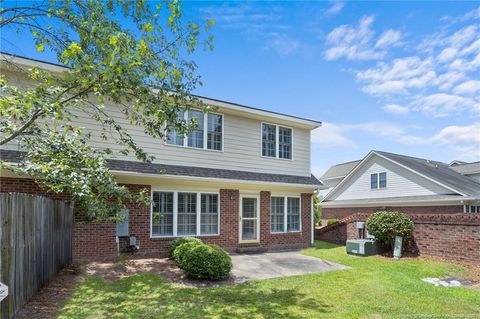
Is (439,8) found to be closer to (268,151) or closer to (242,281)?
(268,151)

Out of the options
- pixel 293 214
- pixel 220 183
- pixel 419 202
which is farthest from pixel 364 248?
pixel 419 202

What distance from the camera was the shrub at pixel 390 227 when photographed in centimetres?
1234

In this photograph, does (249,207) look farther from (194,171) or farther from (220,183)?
(194,171)

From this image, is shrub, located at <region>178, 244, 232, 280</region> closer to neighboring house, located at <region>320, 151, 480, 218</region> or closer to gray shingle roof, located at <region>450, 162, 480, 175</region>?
neighboring house, located at <region>320, 151, 480, 218</region>

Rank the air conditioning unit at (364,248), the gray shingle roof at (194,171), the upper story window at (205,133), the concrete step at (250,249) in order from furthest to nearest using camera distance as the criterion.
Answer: the concrete step at (250,249)
the upper story window at (205,133)
the air conditioning unit at (364,248)
the gray shingle roof at (194,171)

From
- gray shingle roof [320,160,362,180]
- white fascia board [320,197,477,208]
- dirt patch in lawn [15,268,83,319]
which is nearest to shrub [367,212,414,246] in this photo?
white fascia board [320,197,477,208]

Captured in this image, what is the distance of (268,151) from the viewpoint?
1482cm

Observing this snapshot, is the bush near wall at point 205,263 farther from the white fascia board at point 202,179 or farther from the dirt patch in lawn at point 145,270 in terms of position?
the white fascia board at point 202,179

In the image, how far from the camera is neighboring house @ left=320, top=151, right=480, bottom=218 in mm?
19422

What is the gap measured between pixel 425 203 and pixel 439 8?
46.6 feet

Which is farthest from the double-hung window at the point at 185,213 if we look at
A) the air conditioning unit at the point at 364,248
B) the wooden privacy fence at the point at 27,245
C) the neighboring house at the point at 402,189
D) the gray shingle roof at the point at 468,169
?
the gray shingle roof at the point at 468,169

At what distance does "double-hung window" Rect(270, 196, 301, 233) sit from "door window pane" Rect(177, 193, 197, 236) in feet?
12.3

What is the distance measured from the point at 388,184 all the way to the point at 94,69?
22.3 m

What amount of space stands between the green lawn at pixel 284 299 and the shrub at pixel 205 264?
70 cm
